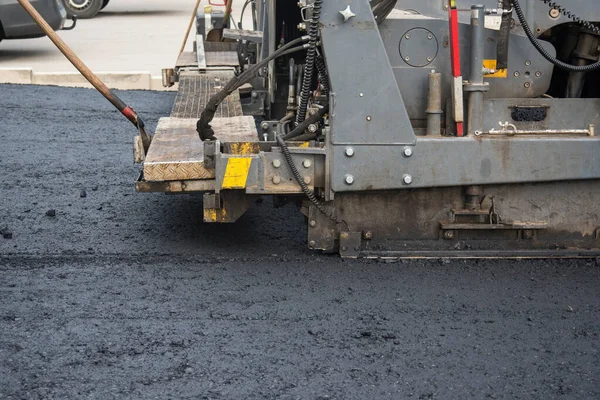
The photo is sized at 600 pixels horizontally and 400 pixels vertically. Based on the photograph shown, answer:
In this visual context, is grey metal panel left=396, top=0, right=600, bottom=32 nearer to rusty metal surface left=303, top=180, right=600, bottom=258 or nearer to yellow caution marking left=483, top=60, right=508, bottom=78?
yellow caution marking left=483, top=60, right=508, bottom=78

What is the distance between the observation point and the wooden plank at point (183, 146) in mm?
5441

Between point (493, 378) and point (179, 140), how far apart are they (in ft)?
8.62

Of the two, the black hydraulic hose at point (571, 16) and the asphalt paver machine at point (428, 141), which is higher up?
the black hydraulic hose at point (571, 16)

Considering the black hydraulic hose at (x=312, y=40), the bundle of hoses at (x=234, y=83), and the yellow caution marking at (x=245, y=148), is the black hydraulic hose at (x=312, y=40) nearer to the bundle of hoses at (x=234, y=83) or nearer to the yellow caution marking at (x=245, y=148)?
the bundle of hoses at (x=234, y=83)

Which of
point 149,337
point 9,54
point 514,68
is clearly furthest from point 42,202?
point 9,54

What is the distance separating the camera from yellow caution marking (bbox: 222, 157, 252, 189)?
17.6 ft

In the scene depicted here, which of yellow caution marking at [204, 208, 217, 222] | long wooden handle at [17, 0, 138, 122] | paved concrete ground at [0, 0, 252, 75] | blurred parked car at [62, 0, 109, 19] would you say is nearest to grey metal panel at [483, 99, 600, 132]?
yellow caution marking at [204, 208, 217, 222]

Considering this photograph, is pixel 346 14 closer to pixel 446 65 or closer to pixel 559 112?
pixel 446 65

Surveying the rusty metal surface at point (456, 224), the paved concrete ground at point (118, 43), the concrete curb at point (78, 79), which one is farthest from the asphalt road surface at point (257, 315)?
the paved concrete ground at point (118, 43)

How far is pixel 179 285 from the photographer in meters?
5.16

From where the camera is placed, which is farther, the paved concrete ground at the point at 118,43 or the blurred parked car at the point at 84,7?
the blurred parked car at the point at 84,7

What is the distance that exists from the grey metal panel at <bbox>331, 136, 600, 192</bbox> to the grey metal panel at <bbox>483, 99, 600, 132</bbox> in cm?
26

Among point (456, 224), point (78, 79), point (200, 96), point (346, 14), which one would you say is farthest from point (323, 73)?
point (78, 79)

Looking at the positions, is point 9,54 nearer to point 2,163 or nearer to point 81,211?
point 2,163
